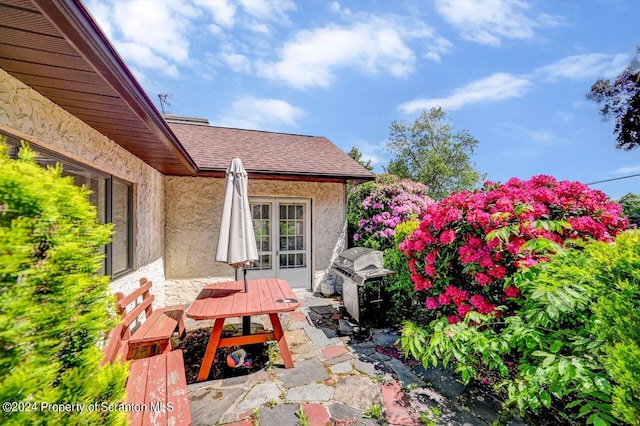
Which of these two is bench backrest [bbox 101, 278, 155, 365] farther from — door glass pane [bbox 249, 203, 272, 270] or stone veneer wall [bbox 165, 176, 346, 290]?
door glass pane [bbox 249, 203, 272, 270]

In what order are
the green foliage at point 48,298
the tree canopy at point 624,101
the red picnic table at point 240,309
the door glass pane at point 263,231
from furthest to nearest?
1. the tree canopy at point 624,101
2. the door glass pane at point 263,231
3. the red picnic table at point 240,309
4. the green foliage at point 48,298

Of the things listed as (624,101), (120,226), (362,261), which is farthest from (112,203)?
(624,101)

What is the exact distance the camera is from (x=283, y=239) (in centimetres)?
775

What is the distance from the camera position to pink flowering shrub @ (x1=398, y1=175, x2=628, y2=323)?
10.2 feet

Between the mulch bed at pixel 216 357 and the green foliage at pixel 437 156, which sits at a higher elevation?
the green foliage at pixel 437 156

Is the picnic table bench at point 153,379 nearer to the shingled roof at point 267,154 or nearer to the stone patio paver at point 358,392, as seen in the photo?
the stone patio paver at point 358,392

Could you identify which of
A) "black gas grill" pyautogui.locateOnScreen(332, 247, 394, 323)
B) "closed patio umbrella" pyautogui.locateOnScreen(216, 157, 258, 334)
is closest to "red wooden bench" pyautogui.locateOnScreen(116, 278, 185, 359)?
"closed patio umbrella" pyautogui.locateOnScreen(216, 157, 258, 334)

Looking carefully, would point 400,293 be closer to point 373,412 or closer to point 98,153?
point 373,412

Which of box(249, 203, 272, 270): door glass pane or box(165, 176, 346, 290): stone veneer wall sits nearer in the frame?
box(165, 176, 346, 290): stone veneer wall

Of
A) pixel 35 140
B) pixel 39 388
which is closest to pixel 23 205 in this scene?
pixel 39 388

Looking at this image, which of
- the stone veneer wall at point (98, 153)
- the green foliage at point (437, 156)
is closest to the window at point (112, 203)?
the stone veneer wall at point (98, 153)

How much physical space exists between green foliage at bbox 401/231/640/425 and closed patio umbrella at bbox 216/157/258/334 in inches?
109

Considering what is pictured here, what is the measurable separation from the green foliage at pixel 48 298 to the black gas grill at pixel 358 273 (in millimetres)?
4130

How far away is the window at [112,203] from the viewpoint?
10.4ft
